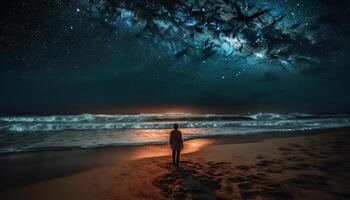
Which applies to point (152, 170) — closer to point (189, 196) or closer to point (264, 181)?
point (189, 196)

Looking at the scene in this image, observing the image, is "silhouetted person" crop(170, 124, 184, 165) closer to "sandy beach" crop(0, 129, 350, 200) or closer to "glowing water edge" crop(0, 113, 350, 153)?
"sandy beach" crop(0, 129, 350, 200)

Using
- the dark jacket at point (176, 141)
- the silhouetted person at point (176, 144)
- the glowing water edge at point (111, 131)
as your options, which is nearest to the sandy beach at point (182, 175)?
the silhouetted person at point (176, 144)

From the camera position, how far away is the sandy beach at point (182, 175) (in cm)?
645

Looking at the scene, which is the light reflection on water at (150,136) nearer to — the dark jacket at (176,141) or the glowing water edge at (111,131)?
the glowing water edge at (111,131)

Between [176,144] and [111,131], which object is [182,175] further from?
[111,131]

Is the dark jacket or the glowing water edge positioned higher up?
the dark jacket

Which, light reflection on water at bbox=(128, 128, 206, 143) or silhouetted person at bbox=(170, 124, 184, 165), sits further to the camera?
light reflection on water at bbox=(128, 128, 206, 143)

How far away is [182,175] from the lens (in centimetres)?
804

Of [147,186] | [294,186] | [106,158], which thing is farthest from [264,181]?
[106,158]

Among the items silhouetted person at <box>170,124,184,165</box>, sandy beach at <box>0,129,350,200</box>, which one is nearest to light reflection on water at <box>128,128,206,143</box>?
sandy beach at <box>0,129,350,200</box>

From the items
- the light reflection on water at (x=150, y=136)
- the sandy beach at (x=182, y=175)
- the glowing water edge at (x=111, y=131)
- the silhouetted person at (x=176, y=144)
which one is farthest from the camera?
the light reflection on water at (x=150, y=136)

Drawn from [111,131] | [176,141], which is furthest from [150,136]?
[176,141]

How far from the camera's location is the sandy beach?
6445 millimetres

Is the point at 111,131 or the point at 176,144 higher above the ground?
the point at 176,144
